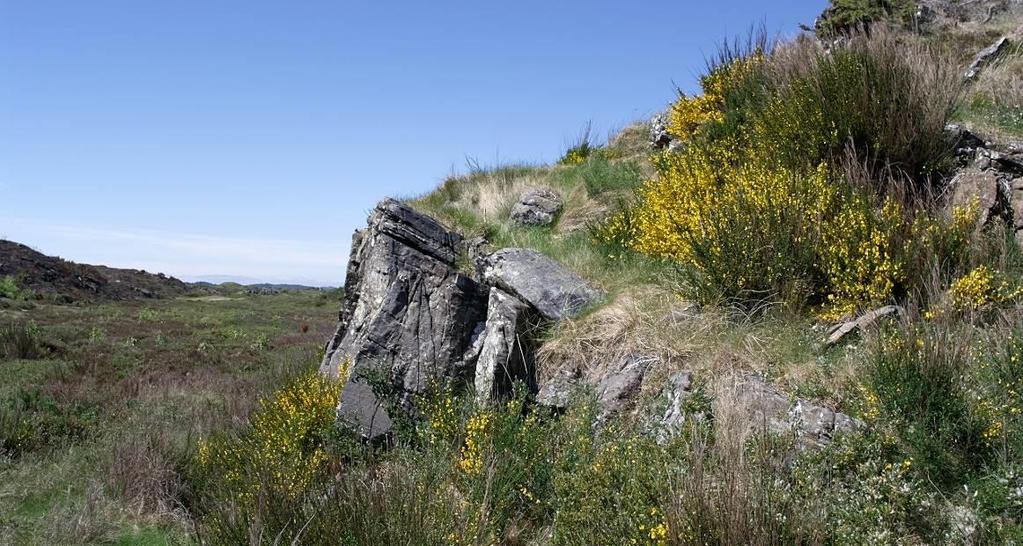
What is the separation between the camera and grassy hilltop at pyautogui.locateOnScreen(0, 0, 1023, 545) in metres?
3.49

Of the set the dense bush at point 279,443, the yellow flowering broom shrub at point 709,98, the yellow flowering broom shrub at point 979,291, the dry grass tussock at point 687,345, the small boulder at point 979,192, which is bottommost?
the dense bush at point 279,443

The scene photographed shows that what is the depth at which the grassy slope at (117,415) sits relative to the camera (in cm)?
682

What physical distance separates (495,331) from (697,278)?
1.87 meters

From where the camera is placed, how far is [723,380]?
4832mm

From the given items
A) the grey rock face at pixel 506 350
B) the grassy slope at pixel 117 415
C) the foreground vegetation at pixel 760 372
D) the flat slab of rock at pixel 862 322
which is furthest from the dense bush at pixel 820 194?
the grassy slope at pixel 117 415

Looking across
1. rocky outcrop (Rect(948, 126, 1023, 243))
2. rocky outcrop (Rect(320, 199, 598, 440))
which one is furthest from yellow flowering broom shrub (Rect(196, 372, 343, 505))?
rocky outcrop (Rect(948, 126, 1023, 243))

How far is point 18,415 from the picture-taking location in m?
9.91

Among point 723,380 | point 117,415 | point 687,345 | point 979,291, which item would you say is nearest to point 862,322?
point 979,291

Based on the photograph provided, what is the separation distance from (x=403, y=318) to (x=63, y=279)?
3492cm

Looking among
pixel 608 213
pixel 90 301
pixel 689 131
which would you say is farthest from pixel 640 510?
pixel 90 301

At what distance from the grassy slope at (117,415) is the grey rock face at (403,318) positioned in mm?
1768

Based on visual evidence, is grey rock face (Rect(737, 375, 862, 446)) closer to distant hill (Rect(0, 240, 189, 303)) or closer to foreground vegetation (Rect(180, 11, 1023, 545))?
foreground vegetation (Rect(180, 11, 1023, 545))

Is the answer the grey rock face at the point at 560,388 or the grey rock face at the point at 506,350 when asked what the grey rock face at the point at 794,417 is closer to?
the grey rock face at the point at 560,388

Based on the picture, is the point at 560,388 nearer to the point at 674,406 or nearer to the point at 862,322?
the point at 674,406
